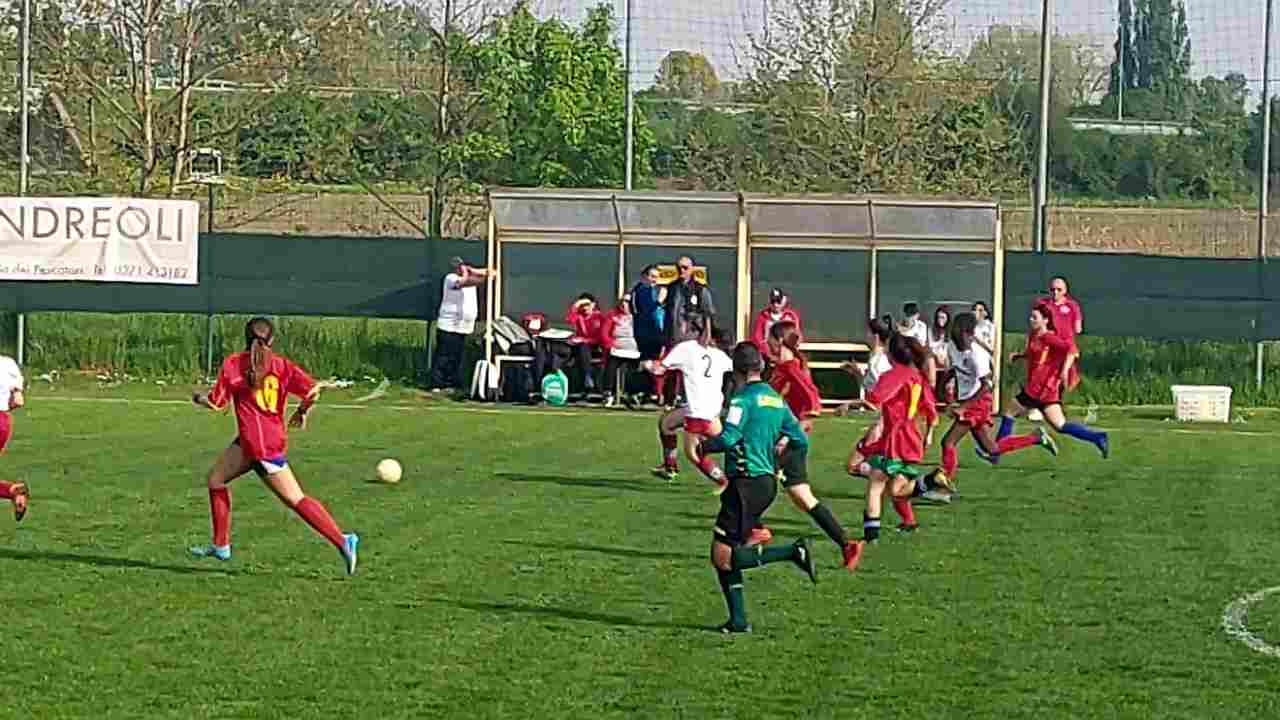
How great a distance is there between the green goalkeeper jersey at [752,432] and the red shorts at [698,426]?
6047 millimetres

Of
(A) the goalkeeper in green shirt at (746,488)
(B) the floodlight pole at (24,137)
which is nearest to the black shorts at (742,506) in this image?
(A) the goalkeeper in green shirt at (746,488)

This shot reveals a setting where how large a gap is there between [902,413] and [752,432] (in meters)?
3.73

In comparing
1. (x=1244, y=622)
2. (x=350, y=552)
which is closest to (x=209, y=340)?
(x=350, y=552)

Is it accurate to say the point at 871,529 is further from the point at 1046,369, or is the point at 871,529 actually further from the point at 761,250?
the point at 761,250

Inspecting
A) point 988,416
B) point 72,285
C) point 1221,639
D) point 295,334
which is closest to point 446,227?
point 295,334

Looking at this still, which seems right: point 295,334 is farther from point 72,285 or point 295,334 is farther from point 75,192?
point 75,192

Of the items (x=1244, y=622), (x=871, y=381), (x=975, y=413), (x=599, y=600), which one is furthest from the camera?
(x=871, y=381)

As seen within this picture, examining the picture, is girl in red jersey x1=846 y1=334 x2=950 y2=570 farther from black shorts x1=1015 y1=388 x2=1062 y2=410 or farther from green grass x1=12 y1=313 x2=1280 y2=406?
green grass x1=12 y1=313 x2=1280 y2=406

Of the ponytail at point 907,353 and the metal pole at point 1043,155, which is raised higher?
the metal pole at point 1043,155

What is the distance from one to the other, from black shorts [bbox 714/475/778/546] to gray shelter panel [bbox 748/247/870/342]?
65.6 feet

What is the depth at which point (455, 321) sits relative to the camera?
30078 mm

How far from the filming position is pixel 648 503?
17078 mm

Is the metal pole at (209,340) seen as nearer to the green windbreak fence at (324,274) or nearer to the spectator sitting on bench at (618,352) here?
the green windbreak fence at (324,274)

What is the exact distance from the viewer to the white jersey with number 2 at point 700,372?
671 inches
